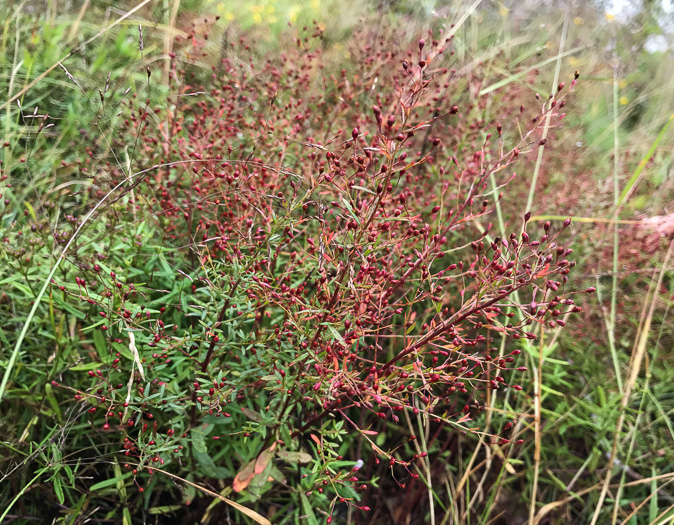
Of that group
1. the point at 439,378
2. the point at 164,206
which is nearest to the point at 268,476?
the point at 439,378

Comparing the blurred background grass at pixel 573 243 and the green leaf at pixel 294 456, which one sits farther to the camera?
the blurred background grass at pixel 573 243

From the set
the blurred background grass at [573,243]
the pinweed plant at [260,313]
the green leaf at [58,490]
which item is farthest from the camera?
the blurred background grass at [573,243]

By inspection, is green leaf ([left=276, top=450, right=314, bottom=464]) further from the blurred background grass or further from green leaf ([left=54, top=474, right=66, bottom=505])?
the blurred background grass

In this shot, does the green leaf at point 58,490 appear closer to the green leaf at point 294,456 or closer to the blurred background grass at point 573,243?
the blurred background grass at point 573,243

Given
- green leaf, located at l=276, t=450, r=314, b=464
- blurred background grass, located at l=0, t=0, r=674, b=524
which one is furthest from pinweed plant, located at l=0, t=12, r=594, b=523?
blurred background grass, located at l=0, t=0, r=674, b=524

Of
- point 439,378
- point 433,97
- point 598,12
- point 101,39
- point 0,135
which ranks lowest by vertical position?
point 0,135

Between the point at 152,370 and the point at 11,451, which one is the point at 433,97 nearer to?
the point at 152,370

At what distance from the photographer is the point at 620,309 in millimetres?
2531

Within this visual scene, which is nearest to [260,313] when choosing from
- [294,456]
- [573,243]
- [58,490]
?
[294,456]

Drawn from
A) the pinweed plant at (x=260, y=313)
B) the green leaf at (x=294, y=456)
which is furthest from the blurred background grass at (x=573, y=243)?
the green leaf at (x=294, y=456)

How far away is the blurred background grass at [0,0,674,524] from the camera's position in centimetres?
204

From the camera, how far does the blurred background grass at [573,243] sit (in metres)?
2.04

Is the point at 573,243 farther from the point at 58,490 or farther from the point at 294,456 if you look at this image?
the point at 58,490

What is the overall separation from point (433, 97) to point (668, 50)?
4.08m
